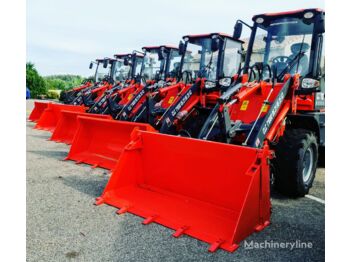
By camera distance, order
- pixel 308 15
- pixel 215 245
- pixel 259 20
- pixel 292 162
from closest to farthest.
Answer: pixel 215 245 < pixel 292 162 < pixel 308 15 < pixel 259 20

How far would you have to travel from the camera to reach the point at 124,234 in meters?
3.09

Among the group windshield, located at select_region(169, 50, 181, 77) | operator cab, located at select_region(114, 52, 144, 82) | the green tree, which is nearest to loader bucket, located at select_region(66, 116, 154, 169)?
windshield, located at select_region(169, 50, 181, 77)

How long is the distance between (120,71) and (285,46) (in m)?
9.48

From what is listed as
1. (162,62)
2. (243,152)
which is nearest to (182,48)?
(162,62)

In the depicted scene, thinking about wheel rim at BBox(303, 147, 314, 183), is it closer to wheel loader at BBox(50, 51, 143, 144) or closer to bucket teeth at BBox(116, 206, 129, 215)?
bucket teeth at BBox(116, 206, 129, 215)

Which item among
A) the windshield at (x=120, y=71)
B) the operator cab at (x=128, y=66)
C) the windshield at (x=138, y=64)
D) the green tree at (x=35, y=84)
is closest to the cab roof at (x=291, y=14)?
the operator cab at (x=128, y=66)

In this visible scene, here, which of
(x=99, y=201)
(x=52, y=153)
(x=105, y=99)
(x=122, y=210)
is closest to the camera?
(x=122, y=210)

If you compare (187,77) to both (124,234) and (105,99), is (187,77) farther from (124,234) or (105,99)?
(124,234)

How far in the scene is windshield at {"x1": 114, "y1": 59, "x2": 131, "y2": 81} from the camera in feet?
43.0

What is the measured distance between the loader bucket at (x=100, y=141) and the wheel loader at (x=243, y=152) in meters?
1.30

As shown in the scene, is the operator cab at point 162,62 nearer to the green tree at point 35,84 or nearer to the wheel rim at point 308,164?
the wheel rim at point 308,164

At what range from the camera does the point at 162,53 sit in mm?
9945

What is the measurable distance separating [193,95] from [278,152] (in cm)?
259

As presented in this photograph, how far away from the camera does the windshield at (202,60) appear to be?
721 centimetres
